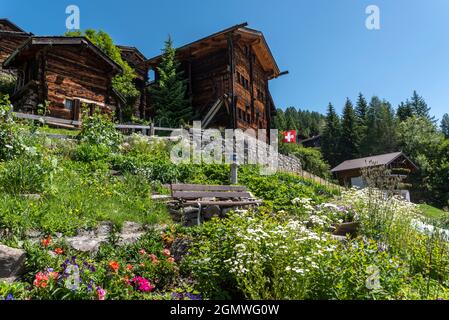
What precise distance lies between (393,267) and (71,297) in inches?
144

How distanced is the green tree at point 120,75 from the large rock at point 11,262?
2238 centimetres

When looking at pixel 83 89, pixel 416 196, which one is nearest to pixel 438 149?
pixel 416 196

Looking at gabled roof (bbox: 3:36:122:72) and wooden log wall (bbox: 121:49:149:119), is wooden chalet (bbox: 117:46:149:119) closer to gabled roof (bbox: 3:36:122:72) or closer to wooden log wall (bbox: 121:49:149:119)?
wooden log wall (bbox: 121:49:149:119)

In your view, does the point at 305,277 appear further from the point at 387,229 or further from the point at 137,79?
the point at 137,79

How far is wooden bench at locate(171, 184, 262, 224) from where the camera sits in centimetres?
812

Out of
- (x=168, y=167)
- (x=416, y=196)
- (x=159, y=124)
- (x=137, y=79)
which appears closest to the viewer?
(x=168, y=167)

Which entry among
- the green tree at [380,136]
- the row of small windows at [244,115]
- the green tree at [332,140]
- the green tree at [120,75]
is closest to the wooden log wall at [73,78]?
the green tree at [120,75]

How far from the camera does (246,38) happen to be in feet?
78.8

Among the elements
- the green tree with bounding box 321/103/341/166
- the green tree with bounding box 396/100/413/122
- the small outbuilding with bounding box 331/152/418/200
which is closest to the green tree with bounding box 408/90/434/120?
the green tree with bounding box 396/100/413/122

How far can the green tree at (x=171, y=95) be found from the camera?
77.2ft

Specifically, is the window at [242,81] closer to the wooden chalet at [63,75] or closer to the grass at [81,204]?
the wooden chalet at [63,75]

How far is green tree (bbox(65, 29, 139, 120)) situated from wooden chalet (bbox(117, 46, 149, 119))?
0.60m

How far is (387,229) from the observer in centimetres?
736

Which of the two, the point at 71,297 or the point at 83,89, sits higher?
the point at 83,89
